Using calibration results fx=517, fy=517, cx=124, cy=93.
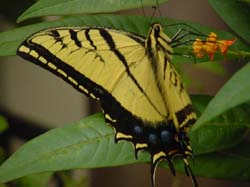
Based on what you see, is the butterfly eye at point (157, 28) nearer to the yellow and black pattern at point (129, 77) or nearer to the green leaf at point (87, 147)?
the yellow and black pattern at point (129, 77)

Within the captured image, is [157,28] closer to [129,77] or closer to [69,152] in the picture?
[129,77]

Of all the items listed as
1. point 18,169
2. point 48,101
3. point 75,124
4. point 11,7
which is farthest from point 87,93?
point 48,101

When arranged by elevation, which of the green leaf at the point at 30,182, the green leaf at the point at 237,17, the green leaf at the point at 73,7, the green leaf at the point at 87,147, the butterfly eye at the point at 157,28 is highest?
the green leaf at the point at 73,7

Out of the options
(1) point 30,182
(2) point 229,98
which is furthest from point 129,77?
(1) point 30,182

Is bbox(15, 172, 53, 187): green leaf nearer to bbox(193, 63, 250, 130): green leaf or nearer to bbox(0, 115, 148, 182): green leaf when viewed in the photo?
bbox(0, 115, 148, 182): green leaf

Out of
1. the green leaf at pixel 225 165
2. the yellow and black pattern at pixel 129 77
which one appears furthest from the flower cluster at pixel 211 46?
the green leaf at pixel 225 165

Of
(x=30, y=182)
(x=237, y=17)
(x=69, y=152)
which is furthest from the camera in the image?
(x=30, y=182)

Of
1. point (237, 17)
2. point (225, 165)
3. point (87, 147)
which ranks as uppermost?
point (237, 17)
